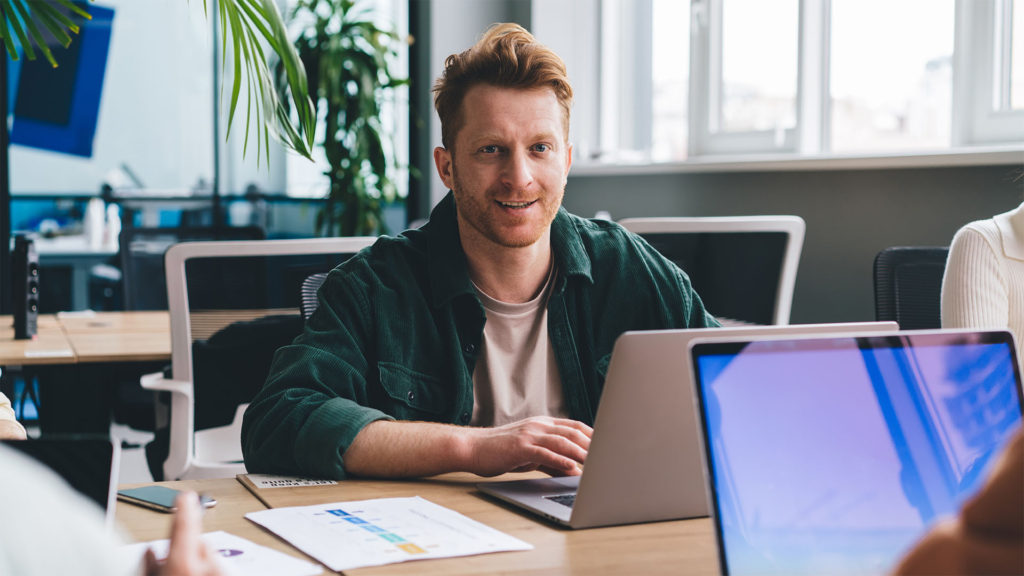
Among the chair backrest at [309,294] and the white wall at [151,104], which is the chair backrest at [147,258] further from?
the white wall at [151,104]

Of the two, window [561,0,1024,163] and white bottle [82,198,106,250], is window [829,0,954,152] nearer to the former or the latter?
window [561,0,1024,163]

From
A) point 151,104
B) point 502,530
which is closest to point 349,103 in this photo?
point 151,104

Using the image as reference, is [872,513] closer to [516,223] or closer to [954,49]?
[516,223]

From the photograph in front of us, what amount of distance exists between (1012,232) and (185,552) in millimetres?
1689

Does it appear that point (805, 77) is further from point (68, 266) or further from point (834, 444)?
point (68, 266)

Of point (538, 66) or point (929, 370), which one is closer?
point (929, 370)

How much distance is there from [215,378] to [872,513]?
5.98 ft

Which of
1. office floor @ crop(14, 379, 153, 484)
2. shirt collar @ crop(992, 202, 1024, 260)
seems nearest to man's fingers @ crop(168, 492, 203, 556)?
shirt collar @ crop(992, 202, 1024, 260)

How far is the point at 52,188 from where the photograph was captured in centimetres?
545

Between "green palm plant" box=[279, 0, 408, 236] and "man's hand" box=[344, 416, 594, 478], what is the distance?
3943 millimetres

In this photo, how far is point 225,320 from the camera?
2.35 m

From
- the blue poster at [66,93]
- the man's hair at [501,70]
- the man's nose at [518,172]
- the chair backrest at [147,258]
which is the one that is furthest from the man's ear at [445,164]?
the blue poster at [66,93]

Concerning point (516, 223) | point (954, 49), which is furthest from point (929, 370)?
point (954, 49)

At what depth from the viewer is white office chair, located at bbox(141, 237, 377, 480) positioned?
222cm
